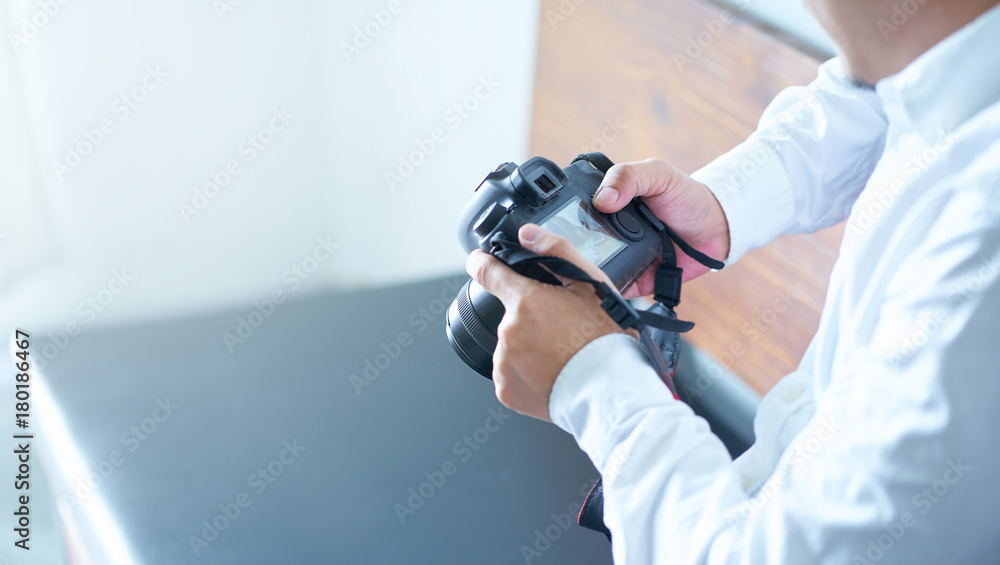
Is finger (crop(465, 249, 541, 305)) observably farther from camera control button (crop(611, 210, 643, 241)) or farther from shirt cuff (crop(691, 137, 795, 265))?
shirt cuff (crop(691, 137, 795, 265))

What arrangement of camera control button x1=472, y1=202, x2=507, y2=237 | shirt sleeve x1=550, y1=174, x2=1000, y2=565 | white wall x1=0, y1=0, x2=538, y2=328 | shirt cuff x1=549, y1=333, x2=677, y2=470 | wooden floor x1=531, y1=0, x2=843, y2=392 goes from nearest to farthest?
shirt sleeve x1=550, y1=174, x2=1000, y2=565, shirt cuff x1=549, y1=333, x2=677, y2=470, camera control button x1=472, y1=202, x2=507, y2=237, wooden floor x1=531, y1=0, x2=843, y2=392, white wall x1=0, y1=0, x2=538, y2=328

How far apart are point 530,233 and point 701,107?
655mm

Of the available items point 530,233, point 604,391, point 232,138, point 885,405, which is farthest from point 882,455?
point 232,138

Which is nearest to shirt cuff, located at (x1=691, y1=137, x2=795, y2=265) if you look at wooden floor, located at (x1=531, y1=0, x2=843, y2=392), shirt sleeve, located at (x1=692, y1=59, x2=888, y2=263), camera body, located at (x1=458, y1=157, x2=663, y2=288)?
shirt sleeve, located at (x1=692, y1=59, x2=888, y2=263)

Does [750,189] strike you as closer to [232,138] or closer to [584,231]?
[584,231]

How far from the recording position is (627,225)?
0.79m

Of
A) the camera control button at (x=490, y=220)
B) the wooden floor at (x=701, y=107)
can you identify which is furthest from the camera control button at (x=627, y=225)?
the wooden floor at (x=701, y=107)

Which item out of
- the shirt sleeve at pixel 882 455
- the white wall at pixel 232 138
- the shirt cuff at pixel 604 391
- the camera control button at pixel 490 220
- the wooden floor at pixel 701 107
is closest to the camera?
the shirt sleeve at pixel 882 455

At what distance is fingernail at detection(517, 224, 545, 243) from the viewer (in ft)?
2.18

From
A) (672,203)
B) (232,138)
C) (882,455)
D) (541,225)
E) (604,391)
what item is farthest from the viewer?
(232,138)

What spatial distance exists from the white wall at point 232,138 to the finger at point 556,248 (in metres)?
1.02

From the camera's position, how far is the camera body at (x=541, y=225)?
2.36 ft

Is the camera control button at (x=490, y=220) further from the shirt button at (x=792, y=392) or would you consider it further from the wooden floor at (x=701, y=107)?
the wooden floor at (x=701, y=107)

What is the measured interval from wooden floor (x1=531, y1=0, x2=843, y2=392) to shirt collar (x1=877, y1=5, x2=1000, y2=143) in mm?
450
